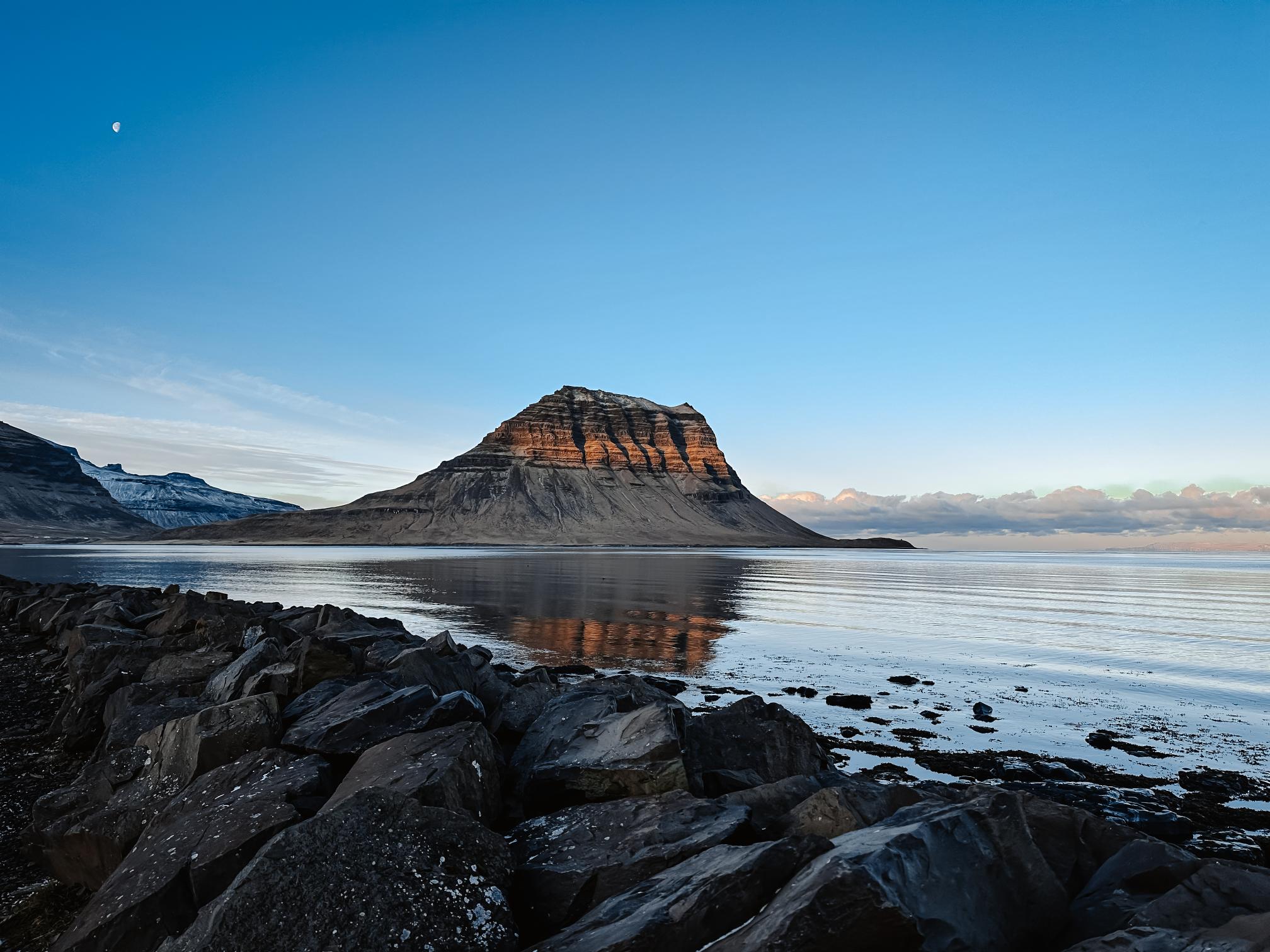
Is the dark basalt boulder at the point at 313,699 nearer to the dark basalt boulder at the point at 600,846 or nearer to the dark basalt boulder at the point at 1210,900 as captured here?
the dark basalt boulder at the point at 600,846

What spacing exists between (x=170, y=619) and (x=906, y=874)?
1644 centimetres

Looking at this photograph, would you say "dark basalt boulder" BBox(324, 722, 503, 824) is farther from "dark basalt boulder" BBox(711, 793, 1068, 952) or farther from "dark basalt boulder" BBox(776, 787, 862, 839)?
"dark basalt boulder" BBox(711, 793, 1068, 952)

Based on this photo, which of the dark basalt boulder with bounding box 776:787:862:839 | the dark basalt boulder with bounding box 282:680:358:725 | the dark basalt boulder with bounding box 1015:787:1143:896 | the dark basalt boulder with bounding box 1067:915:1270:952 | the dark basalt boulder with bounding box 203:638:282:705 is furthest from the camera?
the dark basalt boulder with bounding box 203:638:282:705

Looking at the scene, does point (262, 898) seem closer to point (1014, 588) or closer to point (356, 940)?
point (356, 940)

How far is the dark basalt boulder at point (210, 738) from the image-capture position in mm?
6328

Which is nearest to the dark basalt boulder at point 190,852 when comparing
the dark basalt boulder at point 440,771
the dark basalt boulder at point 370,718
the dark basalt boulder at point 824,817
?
the dark basalt boulder at point 440,771

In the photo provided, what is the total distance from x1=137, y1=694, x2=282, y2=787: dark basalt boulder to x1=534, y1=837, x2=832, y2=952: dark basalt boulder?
398 cm

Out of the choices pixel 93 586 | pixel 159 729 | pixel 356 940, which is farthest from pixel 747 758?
pixel 93 586

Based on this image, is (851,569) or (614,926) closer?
(614,926)

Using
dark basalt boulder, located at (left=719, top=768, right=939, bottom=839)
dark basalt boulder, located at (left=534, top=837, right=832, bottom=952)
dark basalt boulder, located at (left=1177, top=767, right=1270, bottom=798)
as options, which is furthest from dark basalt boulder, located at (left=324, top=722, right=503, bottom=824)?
dark basalt boulder, located at (left=1177, top=767, right=1270, bottom=798)

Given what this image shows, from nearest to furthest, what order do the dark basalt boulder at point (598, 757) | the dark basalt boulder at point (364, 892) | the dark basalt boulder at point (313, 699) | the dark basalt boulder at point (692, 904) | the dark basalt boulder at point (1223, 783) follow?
the dark basalt boulder at point (692, 904) < the dark basalt boulder at point (364, 892) < the dark basalt boulder at point (598, 757) < the dark basalt boulder at point (313, 699) < the dark basalt boulder at point (1223, 783)

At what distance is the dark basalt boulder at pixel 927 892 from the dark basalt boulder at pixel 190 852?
328cm

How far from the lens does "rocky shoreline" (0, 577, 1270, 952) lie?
374 cm

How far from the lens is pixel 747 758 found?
809cm
